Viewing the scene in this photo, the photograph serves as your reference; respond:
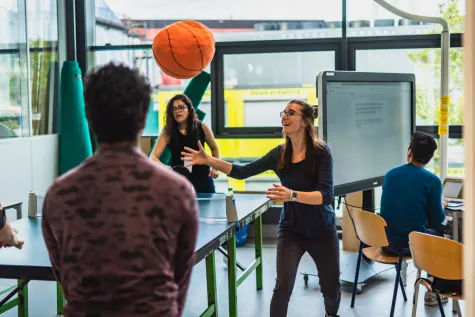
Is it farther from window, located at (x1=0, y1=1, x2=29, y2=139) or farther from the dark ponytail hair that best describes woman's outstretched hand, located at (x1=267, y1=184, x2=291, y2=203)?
window, located at (x1=0, y1=1, x2=29, y2=139)

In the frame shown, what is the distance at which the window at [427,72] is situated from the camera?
5.72m

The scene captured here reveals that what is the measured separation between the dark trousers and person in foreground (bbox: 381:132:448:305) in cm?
70

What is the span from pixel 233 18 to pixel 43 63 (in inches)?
75.7

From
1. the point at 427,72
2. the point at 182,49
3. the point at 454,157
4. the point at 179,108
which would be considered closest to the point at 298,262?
the point at 182,49

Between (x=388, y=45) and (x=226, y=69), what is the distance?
63.3 inches

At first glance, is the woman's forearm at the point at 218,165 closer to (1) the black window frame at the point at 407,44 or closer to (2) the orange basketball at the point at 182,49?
(2) the orange basketball at the point at 182,49

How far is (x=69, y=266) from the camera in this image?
1498mm

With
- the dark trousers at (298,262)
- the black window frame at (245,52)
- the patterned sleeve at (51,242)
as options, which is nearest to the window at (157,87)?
the black window frame at (245,52)

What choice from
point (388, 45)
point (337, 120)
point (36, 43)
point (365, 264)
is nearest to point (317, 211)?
point (337, 120)

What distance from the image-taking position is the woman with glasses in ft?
15.7

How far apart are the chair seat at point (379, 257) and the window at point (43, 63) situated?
3.47m

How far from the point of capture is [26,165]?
228 inches

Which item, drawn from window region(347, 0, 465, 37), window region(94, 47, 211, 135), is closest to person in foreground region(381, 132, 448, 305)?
window region(347, 0, 465, 37)

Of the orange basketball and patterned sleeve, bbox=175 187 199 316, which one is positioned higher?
the orange basketball
